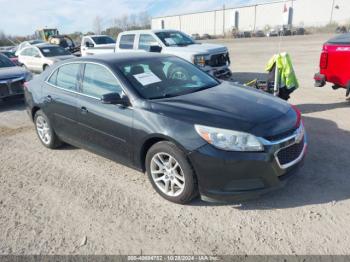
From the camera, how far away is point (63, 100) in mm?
4832

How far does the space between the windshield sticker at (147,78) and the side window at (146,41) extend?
7.04 meters

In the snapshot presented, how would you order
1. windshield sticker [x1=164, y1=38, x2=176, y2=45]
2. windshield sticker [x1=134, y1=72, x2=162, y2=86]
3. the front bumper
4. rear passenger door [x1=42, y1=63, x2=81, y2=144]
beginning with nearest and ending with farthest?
1. the front bumper
2. windshield sticker [x1=134, y1=72, x2=162, y2=86]
3. rear passenger door [x1=42, y1=63, x2=81, y2=144]
4. windshield sticker [x1=164, y1=38, x2=176, y2=45]

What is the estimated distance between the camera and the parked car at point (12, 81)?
8774mm

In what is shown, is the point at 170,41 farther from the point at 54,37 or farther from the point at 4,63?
the point at 54,37

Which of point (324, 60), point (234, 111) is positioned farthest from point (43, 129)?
point (324, 60)

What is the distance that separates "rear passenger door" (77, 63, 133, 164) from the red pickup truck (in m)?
5.20

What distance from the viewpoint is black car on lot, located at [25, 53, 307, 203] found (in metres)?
3.25

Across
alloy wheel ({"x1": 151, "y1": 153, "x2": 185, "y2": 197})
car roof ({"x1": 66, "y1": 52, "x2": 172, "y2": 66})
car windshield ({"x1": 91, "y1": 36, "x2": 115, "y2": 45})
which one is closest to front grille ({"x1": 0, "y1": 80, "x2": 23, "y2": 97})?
car roof ({"x1": 66, "y1": 52, "x2": 172, "y2": 66})

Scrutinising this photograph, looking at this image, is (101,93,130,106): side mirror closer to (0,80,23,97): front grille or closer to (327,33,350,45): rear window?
(327,33,350,45): rear window

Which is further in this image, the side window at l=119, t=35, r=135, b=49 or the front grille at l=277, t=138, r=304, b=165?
the side window at l=119, t=35, r=135, b=49

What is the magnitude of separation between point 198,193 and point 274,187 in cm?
82

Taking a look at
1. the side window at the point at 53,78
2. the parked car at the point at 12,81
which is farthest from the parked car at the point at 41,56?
the side window at the point at 53,78

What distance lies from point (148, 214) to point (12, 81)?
7203 millimetres

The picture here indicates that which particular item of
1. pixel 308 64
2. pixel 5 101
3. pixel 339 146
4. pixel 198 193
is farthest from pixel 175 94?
pixel 308 64
